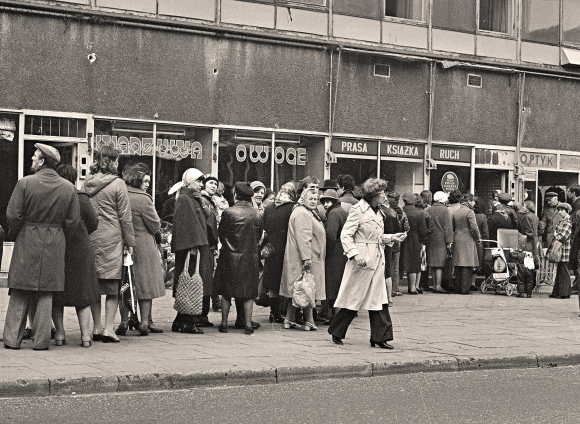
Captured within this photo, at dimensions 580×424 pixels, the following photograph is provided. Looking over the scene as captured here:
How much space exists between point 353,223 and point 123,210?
2531 mm

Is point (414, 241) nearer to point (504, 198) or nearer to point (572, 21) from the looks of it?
point (504, 198)

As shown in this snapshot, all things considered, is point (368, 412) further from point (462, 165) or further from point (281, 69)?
point (462, 165)

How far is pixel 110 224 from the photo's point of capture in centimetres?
1122

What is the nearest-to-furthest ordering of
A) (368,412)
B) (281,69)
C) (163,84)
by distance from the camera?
(368,412) < (163,84) < (281,69)

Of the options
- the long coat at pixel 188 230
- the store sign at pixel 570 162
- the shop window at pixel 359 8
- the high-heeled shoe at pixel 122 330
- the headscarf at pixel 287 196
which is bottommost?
the high-heeled shoe at pixel 122 330

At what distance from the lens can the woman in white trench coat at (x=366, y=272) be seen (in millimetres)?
11609

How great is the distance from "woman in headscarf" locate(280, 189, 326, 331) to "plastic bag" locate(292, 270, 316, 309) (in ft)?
0.36

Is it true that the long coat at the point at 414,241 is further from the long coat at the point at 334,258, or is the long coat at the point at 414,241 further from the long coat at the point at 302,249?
the long coat at the point at 302,249

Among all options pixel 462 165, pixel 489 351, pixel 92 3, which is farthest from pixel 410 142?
pixel 489 351

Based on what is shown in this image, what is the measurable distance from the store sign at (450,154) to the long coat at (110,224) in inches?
566

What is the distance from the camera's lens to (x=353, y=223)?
38.5 ft

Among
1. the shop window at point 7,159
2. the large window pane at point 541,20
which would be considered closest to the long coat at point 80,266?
the shop window at point 7,159

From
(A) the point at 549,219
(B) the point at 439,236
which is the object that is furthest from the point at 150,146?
(A) the point at 549,219

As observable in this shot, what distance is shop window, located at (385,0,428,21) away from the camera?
23828mm
